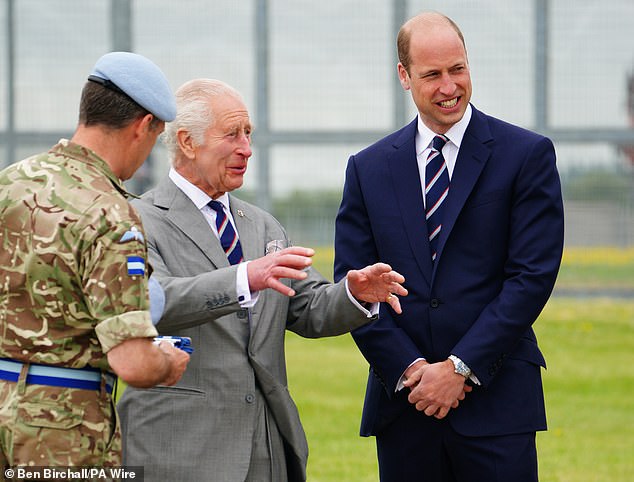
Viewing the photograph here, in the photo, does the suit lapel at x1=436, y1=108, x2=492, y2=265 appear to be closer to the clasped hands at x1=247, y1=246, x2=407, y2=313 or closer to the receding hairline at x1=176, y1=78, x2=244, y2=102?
the clasped hands at x1=247, y1=246, x2=407, y2=313

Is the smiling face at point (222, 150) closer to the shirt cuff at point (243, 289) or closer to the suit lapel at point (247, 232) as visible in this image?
the suit lapel at point (247, 232)

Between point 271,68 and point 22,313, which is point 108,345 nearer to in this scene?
point 22,313

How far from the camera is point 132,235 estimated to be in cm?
271

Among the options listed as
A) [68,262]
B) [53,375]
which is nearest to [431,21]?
[68,262]

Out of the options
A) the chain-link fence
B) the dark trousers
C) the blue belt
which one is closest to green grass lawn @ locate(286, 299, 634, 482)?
the chain-link fence

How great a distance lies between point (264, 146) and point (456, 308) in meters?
8.22

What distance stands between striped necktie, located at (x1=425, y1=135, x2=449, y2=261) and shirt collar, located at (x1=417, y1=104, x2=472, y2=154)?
1.0 inches

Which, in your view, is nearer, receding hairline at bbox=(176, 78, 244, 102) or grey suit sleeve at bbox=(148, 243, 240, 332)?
grey suit sleeve at bbox=(148, 243, 240, 332)

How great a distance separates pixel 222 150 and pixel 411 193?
2.22 feet

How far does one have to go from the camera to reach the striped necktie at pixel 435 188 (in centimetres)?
382

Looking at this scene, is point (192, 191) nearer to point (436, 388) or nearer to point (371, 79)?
point (436, 388)

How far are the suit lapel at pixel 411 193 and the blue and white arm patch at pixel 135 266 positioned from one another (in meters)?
1.32

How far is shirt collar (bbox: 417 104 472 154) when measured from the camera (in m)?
3.87

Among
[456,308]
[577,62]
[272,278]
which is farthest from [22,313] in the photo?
[577,62]
